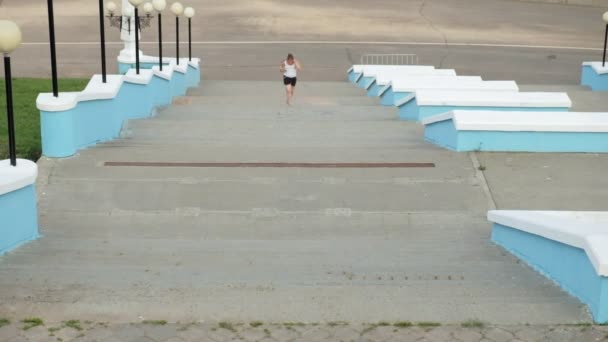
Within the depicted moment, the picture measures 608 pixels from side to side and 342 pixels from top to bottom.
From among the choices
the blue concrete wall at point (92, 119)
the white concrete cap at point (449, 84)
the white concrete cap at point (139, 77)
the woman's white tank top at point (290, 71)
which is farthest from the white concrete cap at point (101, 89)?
the white concrete cap at point (449, 84)

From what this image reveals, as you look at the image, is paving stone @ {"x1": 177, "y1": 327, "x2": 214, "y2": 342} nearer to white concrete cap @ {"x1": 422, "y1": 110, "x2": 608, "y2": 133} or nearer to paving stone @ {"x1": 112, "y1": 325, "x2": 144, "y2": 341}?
paving stone @ {"x1": 112, "y1": 325, "x2": 144, "y2": 341}

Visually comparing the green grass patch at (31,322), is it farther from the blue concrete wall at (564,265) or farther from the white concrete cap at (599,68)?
the white concrete cap at (599,68)

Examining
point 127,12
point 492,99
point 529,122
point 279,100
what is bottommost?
point 279,100

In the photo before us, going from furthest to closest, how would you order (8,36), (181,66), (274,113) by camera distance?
(181,66), (274,113), (8,36)

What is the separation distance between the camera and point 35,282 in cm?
788

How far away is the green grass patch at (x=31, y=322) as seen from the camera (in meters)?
6.86

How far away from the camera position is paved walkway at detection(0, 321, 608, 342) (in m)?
6.73

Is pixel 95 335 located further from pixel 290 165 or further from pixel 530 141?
pixel 530 141

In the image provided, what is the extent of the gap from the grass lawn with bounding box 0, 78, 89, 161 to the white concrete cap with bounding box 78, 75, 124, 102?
3.80ft

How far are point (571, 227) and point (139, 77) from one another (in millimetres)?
11280

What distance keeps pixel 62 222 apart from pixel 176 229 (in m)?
1.38

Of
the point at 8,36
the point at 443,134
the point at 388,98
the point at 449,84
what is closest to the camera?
the point at 8,36

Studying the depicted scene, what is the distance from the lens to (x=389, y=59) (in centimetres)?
3419

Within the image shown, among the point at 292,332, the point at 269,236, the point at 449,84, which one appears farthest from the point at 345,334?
the point at 449,84
